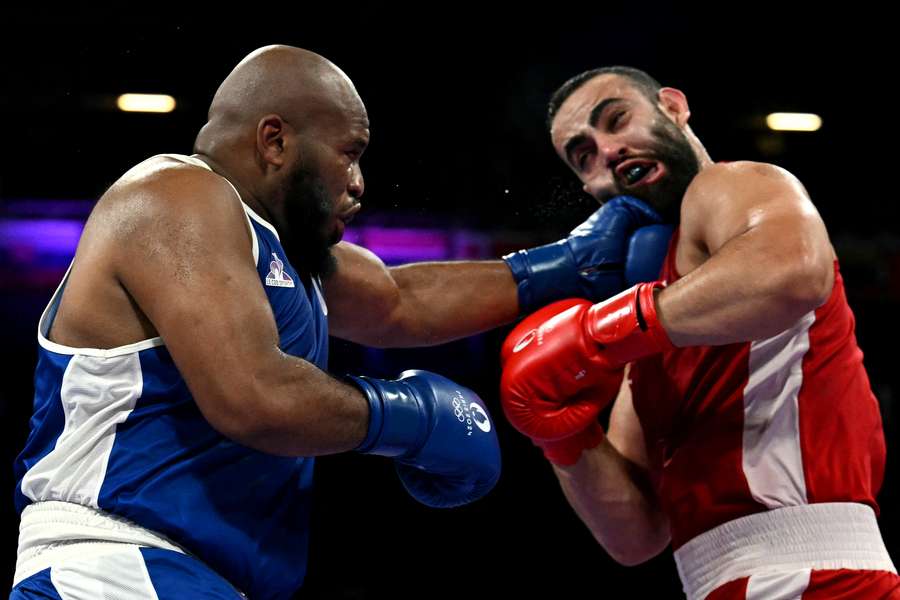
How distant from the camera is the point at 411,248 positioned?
590 cm

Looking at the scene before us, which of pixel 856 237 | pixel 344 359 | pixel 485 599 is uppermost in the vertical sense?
pixel 856 237

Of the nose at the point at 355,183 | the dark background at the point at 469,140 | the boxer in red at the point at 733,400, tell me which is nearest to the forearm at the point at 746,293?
the boxer in red at the point at 733,400

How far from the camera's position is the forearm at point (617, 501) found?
2656 millimetres

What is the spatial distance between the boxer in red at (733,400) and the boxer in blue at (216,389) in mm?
335

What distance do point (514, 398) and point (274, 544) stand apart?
646 mm

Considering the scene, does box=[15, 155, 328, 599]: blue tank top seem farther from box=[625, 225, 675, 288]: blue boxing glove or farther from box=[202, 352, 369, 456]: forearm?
box=[625, 225, 675, 288]: blue boxing glove

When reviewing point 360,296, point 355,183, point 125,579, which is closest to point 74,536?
point 125,579

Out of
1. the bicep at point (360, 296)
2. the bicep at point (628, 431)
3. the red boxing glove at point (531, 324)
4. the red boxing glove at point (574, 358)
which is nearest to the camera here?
the red boxing glove at point (574, 358)

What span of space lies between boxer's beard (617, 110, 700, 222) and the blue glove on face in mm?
34

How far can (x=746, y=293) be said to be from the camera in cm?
211

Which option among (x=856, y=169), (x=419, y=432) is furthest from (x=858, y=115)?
(x=419, y=432)

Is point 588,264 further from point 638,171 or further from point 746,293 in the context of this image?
point 746,293

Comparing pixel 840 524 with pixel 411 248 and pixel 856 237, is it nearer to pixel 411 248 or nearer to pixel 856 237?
pixel 411 248

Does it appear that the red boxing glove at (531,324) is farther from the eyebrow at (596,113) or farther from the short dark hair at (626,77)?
the short dark hair at (626,77)
